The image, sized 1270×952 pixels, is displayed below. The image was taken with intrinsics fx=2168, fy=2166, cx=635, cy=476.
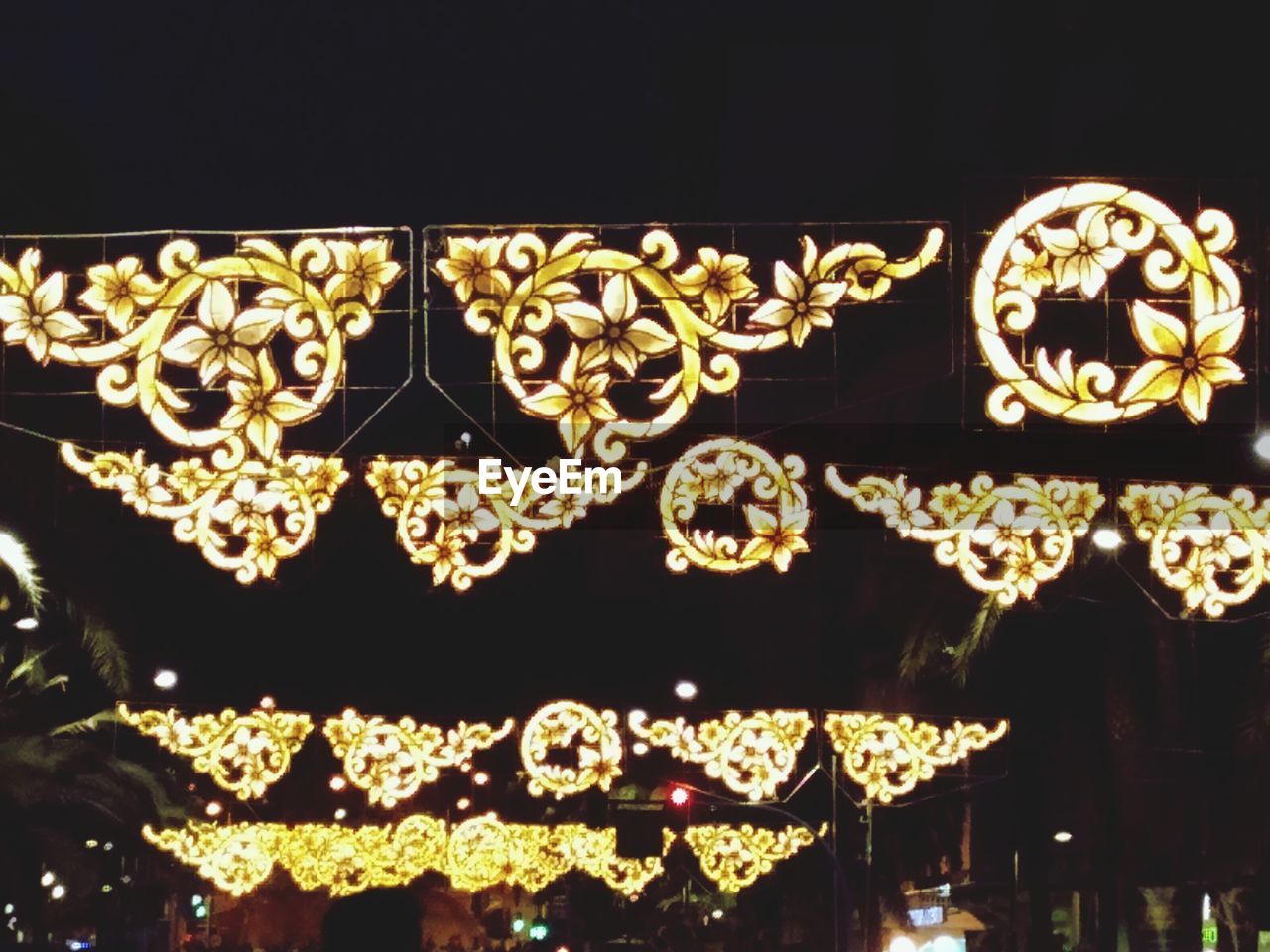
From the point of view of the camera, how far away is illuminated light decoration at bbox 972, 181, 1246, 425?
358 inches

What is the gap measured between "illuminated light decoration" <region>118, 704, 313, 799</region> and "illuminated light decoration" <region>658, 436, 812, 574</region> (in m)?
6.46

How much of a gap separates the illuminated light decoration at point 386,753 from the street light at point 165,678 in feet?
12.1

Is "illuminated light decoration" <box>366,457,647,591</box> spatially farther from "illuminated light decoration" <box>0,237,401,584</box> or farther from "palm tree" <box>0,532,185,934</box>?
"palm tree" <box>0,532,185,934</box>

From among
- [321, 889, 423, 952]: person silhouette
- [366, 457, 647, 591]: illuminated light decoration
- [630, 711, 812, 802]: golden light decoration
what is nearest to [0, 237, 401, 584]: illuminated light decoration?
[366, 457, 647, 591]: illuminated light decoration

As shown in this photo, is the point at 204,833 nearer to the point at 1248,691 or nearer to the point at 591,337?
the point at 1248,691

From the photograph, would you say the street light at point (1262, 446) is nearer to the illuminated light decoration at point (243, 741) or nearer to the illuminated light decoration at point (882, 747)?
the illuminated light decoration at point (882, 747)

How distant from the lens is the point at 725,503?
1042 centimetres

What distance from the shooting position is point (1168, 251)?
917cm

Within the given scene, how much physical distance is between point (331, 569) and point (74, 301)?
8.72 m

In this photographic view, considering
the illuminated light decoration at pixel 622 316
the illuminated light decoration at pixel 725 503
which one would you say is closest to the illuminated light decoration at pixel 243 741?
the illuminated light decoration at pixel 725 503

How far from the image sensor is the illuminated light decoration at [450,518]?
1085 cm

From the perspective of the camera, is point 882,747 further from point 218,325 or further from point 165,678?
point 218,325

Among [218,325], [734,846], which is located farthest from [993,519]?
[734,846]

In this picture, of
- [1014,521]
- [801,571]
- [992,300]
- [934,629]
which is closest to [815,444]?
[1014,521]
